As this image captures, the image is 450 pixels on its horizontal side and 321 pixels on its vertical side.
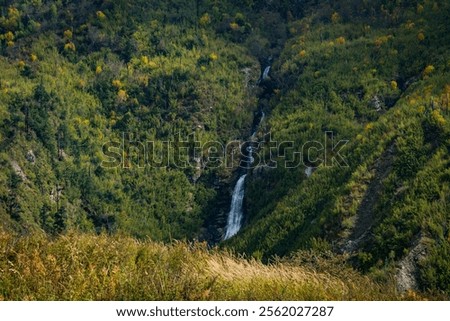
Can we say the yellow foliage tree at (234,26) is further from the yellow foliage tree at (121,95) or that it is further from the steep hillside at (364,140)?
the yellow foliage tree at (121,95)

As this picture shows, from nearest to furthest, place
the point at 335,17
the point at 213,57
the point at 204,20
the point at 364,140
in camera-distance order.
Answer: the point at 364,140 < the point at 213,57 < the point at 335,17 < the point at 204,20

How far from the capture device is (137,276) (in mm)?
12852

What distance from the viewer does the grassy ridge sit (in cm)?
1221

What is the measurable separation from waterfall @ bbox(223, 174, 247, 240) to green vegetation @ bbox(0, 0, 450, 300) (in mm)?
1791

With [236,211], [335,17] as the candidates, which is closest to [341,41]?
[335,17]

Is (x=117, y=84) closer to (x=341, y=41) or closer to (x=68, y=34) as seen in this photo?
(x=68, y=34)

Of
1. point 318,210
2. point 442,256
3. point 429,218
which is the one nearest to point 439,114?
point 318,210

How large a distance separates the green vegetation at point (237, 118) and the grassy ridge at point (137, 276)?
9.46 m

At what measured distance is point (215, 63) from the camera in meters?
106

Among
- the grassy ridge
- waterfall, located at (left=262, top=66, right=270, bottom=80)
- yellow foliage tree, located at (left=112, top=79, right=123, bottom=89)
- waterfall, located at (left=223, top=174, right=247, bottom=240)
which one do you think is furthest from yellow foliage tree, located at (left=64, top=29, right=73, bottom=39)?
the grassy ridge

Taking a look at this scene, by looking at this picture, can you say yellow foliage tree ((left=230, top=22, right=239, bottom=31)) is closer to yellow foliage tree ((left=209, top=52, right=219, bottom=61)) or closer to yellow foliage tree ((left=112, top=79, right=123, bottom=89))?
yellow foliage tree ((left=209, top=52, right=219, bottom=61))

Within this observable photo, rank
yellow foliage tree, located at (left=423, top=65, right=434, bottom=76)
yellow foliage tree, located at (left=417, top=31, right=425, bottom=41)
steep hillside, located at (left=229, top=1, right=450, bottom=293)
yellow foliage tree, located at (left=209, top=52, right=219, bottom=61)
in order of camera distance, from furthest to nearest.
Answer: yellow foliage tree, located at (left=209, top=52, right=219, bottom=61) → yellow foliage tree, located at (left=417, top=31, right=425, bottom=41) → yellow foliage tree, located at (left=423, top=65, right=434, bottom=76) → steep hillside, located at (left=229, top=1, right=450, bottom=293)

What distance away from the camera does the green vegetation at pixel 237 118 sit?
45469 mm

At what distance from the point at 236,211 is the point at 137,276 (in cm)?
6987
